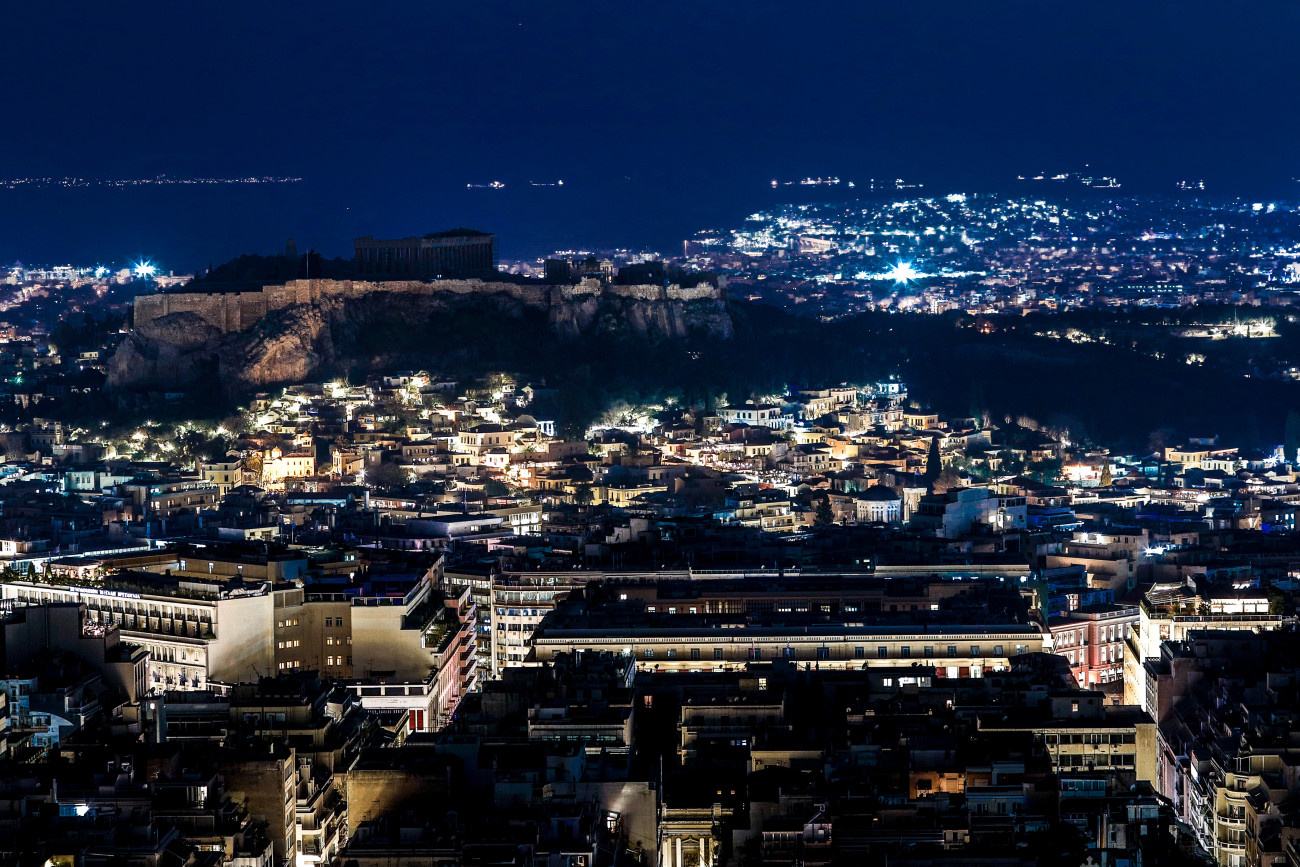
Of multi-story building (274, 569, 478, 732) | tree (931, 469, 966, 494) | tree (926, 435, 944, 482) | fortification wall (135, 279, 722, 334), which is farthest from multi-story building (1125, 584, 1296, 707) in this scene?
fortification wall (135, 279, 722, 334)

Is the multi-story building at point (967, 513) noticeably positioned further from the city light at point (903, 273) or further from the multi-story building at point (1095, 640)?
the city light at point (903, 273)

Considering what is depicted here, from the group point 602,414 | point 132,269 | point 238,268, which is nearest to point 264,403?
point 602,414

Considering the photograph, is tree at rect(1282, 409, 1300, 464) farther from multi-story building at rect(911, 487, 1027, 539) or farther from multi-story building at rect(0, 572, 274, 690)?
multi-story building at rect(0, 572, 274, 690)

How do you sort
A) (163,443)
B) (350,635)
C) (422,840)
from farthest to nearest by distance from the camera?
(163,443)
(350,635)
(422,840)

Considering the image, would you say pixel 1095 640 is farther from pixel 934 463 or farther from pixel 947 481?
pixel 934 463

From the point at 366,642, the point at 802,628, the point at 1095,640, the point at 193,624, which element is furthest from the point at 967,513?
the point at 193,624

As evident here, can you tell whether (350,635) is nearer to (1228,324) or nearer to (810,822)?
(810,822)
